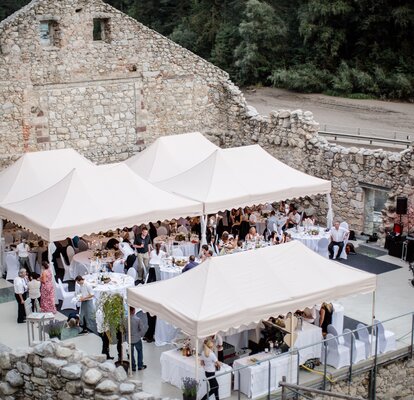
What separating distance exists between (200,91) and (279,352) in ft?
41.6

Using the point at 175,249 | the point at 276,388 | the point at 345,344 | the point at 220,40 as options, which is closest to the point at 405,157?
the point at 175,249

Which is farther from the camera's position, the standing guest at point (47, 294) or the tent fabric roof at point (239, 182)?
the tent fabric roof at point (239, 182)

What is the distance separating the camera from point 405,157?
71.7 feet

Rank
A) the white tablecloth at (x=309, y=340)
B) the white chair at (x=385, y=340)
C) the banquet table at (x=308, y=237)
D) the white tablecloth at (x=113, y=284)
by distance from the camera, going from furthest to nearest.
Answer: the banquet table at (x=308, y=237) → the white tablecloth at (x=113, y=284) → the white chair at (x=385, y=340) → the white tablecloth at (x=309, y=340)

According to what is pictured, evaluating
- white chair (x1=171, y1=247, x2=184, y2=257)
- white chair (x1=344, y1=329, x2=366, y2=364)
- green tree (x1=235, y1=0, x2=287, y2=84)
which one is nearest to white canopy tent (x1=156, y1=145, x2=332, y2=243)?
white chair (x1=171, y1=247, x2=184, y2=257)

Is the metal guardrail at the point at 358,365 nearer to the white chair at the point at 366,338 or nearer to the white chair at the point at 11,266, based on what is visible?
the white chair at the point at 366,338

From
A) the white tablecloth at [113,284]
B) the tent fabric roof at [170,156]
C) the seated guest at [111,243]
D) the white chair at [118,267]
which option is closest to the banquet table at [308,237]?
the tent fabric roof at [170,156]

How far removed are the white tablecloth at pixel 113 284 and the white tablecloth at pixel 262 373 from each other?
3.79 m

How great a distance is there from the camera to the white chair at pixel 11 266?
66.0 ft

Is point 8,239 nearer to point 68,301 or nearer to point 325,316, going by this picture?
point 68,301

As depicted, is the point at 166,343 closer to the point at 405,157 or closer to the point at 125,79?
the point at 405,157

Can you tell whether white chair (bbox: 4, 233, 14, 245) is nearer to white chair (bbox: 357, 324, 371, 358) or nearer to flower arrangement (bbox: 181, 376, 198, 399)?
flower arrangement (bbox: 181, 376, 198, 399)

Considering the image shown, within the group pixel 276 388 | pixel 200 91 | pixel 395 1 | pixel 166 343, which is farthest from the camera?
pixel 395 1

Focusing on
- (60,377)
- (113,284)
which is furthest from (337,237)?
(60,377)
